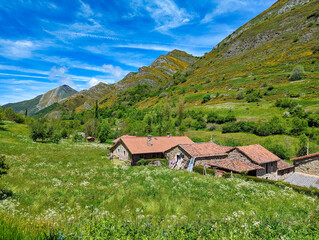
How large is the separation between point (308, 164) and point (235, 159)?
13759 millimetres

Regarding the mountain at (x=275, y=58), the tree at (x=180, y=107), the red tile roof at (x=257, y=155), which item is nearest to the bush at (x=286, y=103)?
the mountain at (x=275, y=58)

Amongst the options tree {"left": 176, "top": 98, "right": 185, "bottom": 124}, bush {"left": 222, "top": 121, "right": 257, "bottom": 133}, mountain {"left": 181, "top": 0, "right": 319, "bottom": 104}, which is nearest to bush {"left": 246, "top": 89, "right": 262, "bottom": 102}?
mountain {"left": 181, "top": 0, "right": 319, "bottom": 104}

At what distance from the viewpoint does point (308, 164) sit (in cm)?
3095

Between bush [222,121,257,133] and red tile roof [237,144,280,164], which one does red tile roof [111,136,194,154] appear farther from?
bush [222,121,257,133]

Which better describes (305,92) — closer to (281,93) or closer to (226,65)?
(281,93)

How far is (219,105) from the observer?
90.9 meters

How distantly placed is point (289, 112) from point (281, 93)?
21.4 metres

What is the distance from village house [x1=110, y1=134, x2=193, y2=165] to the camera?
36531mm

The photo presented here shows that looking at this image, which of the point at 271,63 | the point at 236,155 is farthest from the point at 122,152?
the point at 271,63

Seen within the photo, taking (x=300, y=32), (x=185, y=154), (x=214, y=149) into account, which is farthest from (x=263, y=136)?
(x=300, y=32)

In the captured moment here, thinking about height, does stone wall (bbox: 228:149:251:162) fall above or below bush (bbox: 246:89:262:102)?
below

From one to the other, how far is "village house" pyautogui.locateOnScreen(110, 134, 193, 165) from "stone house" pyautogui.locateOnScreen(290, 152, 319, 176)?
25708mm

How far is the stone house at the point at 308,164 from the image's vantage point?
3019 cm

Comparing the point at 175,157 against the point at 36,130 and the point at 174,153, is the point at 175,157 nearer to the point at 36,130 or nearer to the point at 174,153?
the point at 174,153
